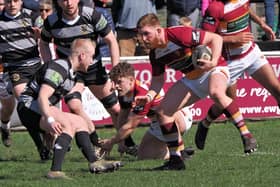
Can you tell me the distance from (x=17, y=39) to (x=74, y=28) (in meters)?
1.12

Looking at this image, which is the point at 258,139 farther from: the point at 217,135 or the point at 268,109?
the point at 268,109

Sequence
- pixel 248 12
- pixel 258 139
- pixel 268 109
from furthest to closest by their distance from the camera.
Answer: pixel 268 109 < pixel 258 139 < pixel 248 12

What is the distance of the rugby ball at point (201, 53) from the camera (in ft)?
31.2

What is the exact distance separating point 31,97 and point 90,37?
178 cm

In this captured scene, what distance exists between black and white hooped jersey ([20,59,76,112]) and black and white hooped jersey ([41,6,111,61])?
157 centimetres

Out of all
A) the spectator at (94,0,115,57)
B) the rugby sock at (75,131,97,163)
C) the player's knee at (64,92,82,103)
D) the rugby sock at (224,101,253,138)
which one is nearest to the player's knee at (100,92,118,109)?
the player's knee at (64,92,82,103)

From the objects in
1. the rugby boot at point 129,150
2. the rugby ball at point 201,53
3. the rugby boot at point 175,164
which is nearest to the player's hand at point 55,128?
the rugby boot at point 175,164

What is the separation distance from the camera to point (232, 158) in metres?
10.5

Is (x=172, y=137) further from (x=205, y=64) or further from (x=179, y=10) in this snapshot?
(x=179, y=10)

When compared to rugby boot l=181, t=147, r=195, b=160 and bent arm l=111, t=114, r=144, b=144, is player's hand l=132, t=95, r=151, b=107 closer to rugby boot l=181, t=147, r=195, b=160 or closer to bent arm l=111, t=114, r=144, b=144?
bent arm l=111, t=114, r=144, b=144

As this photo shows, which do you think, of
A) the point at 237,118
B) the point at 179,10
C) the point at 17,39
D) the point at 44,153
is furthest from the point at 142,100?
the point at 179,10

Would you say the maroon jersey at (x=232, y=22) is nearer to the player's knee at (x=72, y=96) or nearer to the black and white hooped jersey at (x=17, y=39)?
the player's knee at (x=72, y=96)

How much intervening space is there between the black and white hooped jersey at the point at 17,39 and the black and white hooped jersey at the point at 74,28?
71 centimetres

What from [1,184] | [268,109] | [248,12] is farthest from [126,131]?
[268,109]
